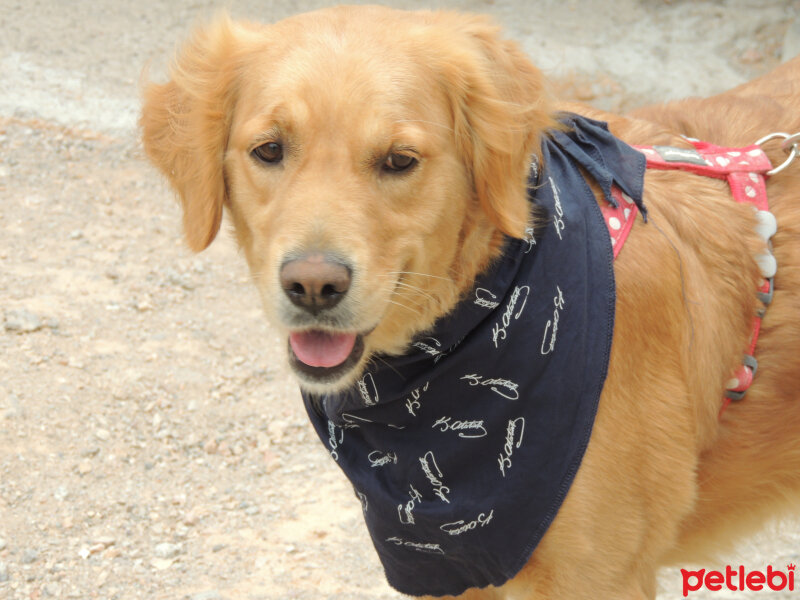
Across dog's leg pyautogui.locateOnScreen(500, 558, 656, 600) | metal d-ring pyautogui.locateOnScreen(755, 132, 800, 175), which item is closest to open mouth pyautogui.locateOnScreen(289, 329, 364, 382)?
dog's leg pyautogui.locateOnScreen(500, 558, 656, 600)

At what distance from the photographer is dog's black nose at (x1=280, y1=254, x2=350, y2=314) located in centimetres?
221

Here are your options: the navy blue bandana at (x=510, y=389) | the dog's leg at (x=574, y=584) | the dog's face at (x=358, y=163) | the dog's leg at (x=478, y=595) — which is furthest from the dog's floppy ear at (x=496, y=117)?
the dog's leg at (x=478, y=595)

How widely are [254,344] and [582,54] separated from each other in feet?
12.1

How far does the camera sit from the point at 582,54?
724cm

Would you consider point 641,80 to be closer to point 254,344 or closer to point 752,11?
point 752,11

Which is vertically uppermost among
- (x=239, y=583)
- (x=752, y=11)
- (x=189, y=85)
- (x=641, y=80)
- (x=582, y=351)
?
(x=189, y=85)

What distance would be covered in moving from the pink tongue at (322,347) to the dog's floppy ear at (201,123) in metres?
0.46

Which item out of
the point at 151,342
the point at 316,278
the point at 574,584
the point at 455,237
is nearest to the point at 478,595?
the point at 574,584

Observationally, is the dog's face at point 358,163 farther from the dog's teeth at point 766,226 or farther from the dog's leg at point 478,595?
the dog's leg at point 478,595

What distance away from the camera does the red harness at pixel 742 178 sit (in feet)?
9.05

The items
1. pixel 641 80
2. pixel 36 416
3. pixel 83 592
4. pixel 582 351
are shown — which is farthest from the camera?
pixel 641 80

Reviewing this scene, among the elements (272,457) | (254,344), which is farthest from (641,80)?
(272,457)

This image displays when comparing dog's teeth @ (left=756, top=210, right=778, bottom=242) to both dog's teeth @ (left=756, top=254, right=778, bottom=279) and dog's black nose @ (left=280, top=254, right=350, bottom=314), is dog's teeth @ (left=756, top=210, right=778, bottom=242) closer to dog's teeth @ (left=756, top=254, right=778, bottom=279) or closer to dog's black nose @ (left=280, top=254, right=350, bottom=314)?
dog's teeth @ (left=756, top=254, right=778, bottom=279)

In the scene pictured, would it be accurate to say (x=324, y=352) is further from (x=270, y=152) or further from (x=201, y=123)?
(x=201, y=123)
